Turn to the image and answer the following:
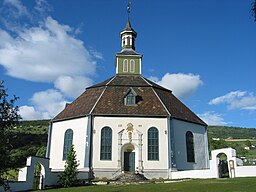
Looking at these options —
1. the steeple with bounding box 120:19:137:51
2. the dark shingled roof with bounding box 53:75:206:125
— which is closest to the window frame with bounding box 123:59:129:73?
the dark shingled roof with bounding box 53:75:206:125

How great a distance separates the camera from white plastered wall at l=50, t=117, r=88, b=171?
28891 mm

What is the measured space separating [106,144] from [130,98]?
560cm

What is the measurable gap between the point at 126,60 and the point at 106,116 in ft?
37.6

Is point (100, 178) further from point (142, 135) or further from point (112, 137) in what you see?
point (142, 135)

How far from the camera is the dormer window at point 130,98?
30.7 m

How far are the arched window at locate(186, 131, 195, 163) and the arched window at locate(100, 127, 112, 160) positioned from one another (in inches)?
341

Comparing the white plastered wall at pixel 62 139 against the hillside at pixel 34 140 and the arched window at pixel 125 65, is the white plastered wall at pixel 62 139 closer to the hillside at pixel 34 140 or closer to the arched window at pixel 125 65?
the hillside at pixel 34 140

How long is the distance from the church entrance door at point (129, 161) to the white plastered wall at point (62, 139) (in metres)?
4.26

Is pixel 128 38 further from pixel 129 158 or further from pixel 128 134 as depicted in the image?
pixel 129 158

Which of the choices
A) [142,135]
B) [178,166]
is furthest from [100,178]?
[178,166]

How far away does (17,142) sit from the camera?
13.6 meters

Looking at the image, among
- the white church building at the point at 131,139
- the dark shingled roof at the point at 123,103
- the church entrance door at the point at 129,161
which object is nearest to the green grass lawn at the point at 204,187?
the white church building at the point at 131,139

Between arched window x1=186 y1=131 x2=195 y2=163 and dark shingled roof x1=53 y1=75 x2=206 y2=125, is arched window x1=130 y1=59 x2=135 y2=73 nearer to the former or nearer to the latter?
dark shingled roof x1=53 y1=75 x2=206 y2=125

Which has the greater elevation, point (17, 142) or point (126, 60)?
point (126, 60)
